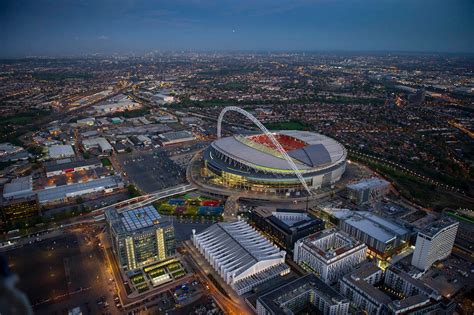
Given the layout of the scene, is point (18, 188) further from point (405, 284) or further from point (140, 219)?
point (405, 284)

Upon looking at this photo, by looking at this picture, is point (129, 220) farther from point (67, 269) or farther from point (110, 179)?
point (110, 179)

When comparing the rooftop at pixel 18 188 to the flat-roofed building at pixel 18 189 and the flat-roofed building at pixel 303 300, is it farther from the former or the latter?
the flat-roofed building at pixel 303 300

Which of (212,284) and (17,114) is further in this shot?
(17,114)

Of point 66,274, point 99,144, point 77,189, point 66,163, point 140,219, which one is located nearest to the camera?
point 66,274

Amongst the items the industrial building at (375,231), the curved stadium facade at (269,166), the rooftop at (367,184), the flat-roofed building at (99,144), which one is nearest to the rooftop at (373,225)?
the industrial building at (375,231)

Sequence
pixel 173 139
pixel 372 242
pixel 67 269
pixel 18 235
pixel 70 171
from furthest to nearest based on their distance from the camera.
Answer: pixel 173 139
pixel 70 171
pixel 18 235
pixel 372 242
pixel 67 269

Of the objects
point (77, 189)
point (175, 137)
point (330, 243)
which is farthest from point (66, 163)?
point (330, 243)

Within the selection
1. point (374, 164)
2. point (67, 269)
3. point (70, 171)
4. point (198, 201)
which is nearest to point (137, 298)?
point (67, 269)
